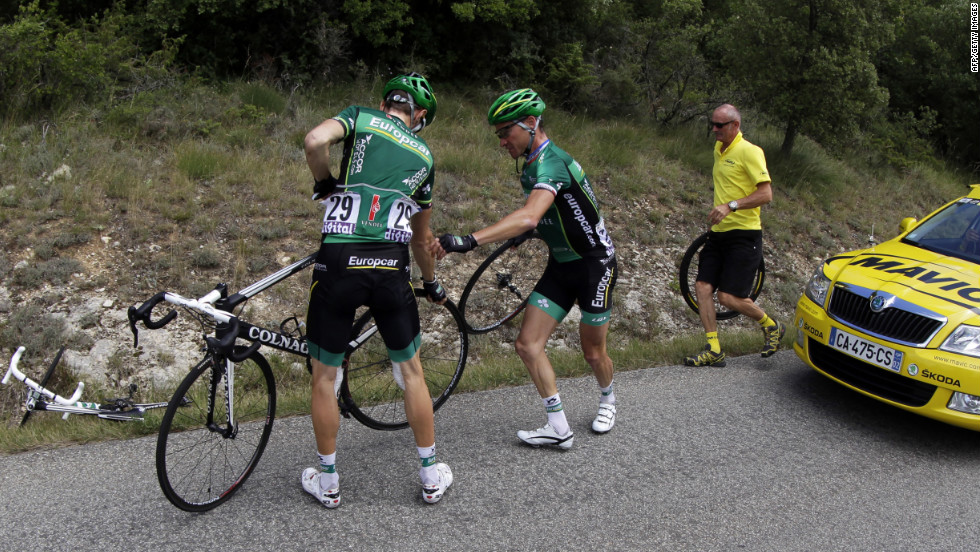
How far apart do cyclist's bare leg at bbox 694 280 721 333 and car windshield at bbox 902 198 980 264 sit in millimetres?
1794

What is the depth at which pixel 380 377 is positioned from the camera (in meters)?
5.14

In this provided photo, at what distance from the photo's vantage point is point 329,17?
11836mm

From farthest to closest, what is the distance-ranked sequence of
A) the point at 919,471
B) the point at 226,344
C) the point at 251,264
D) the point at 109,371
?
the point at 251,264, the point at 109,371, the point at 919,471, the point at 226,344

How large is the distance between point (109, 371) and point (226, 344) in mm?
2989

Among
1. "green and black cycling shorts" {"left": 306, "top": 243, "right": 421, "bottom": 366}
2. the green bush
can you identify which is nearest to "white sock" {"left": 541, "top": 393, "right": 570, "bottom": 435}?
"green and black cycling shorts" {"left": 306, "top": 243, "right": 421, "bottom": 366}

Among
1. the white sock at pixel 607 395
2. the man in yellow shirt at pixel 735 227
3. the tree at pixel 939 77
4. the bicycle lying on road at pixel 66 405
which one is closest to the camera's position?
the bicycle lying on road at pixel 66 405

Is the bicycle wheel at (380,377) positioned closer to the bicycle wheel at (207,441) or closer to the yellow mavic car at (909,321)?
the bicycle wheel at (207,441)

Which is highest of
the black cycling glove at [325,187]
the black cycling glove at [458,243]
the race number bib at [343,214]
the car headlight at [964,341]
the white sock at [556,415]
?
the black cycling glove at [325,187]

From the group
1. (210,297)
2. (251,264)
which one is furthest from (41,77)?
(210,297)

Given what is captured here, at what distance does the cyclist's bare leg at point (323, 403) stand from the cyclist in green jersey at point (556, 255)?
4.54ft

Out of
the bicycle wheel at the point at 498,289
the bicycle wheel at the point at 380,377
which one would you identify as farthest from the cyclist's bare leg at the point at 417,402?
the bicycle wheel at the point at 498,289

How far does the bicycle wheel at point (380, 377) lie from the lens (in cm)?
476

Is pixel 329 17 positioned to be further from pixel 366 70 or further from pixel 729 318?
pixel 729 318

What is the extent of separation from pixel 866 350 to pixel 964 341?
2.04 feet
